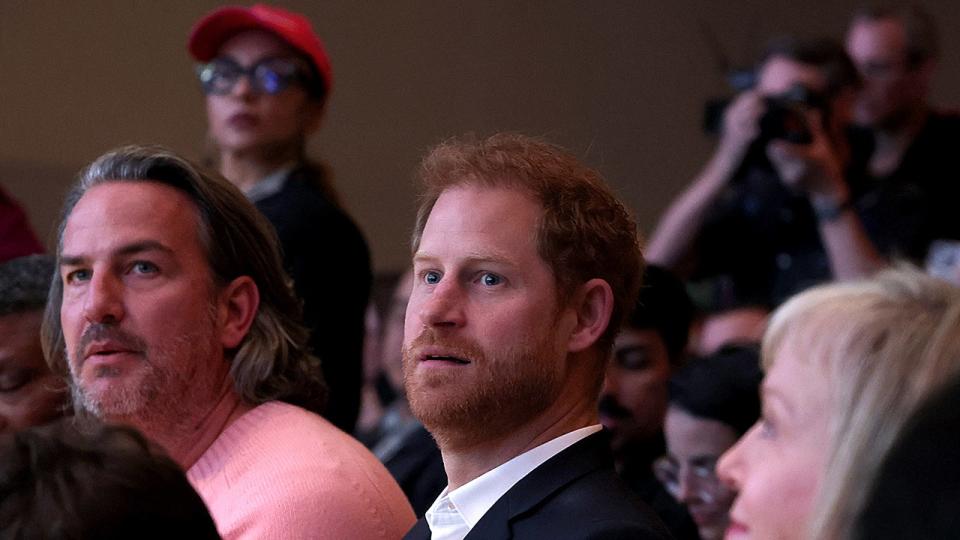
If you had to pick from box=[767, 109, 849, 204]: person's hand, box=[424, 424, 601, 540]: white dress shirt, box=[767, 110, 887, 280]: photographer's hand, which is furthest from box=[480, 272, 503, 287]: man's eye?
box=[767, 109, 849, 204]: person's hand

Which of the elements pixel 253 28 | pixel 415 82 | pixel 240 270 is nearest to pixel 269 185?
pixel 253 28

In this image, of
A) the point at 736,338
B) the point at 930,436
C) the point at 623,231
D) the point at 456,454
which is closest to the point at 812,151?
the point at 736,338

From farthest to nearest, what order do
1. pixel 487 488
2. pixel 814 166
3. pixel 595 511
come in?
1. pixel 814 166
2. pixel 487 488
3. pixel 595 511

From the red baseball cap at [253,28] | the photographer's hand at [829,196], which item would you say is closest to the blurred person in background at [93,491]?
the red baseball cap at [253,28]

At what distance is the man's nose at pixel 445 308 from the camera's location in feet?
6.79

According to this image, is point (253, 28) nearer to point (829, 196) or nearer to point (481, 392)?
point (829, 196)

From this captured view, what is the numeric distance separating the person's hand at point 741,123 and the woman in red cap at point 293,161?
3.47 feet

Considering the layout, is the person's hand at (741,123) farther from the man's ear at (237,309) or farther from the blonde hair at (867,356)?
the blonde hair at (867,356)

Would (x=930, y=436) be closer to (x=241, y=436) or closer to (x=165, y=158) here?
(x=241, y=436)

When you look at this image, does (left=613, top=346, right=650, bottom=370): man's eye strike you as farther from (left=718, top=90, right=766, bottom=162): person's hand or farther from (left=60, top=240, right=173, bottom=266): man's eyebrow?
(left=60, top=240, right=173, bottom=266): man's eyebrow

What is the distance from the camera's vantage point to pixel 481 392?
204cm

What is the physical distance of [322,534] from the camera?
2232 mm

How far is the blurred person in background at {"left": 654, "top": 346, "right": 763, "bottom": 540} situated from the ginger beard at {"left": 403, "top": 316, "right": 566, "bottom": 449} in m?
0.81

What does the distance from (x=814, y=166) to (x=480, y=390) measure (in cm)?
181
